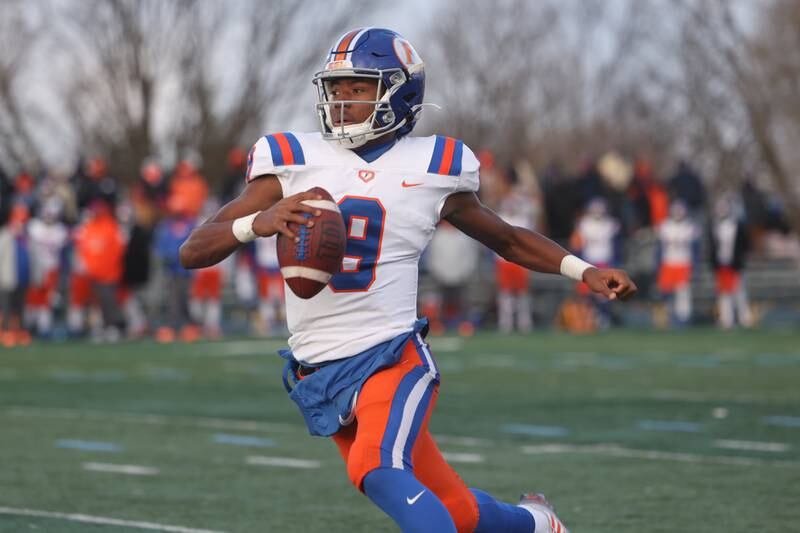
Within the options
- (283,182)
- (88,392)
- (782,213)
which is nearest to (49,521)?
(283,182)

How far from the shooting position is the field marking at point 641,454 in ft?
26.5

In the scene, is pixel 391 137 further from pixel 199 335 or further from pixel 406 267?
pixel 199 335

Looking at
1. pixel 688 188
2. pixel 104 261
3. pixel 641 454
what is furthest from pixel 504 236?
pixel 688 188

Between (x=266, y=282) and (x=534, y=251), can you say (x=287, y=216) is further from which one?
(x=266, y=282)

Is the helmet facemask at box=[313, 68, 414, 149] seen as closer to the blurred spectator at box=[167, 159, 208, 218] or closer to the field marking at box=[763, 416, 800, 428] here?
the field marking at box=[763, 416, 800, 428]

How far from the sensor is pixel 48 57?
32.1 metres

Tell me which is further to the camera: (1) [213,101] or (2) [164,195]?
(1) [213,101]

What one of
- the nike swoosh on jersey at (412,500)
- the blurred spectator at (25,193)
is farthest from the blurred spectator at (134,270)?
the nike swoosh on jersey at (412,500)

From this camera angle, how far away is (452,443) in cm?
905

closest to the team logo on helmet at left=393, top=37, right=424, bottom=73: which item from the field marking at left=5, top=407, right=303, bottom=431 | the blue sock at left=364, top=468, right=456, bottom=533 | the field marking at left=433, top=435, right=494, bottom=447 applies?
the blue sock at left=364, top=468, right=456, bottom=533

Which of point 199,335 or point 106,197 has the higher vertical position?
point 106,197

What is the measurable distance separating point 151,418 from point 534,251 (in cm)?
593

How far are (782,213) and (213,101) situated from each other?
38.2 feet

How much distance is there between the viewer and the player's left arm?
489 centimetres
